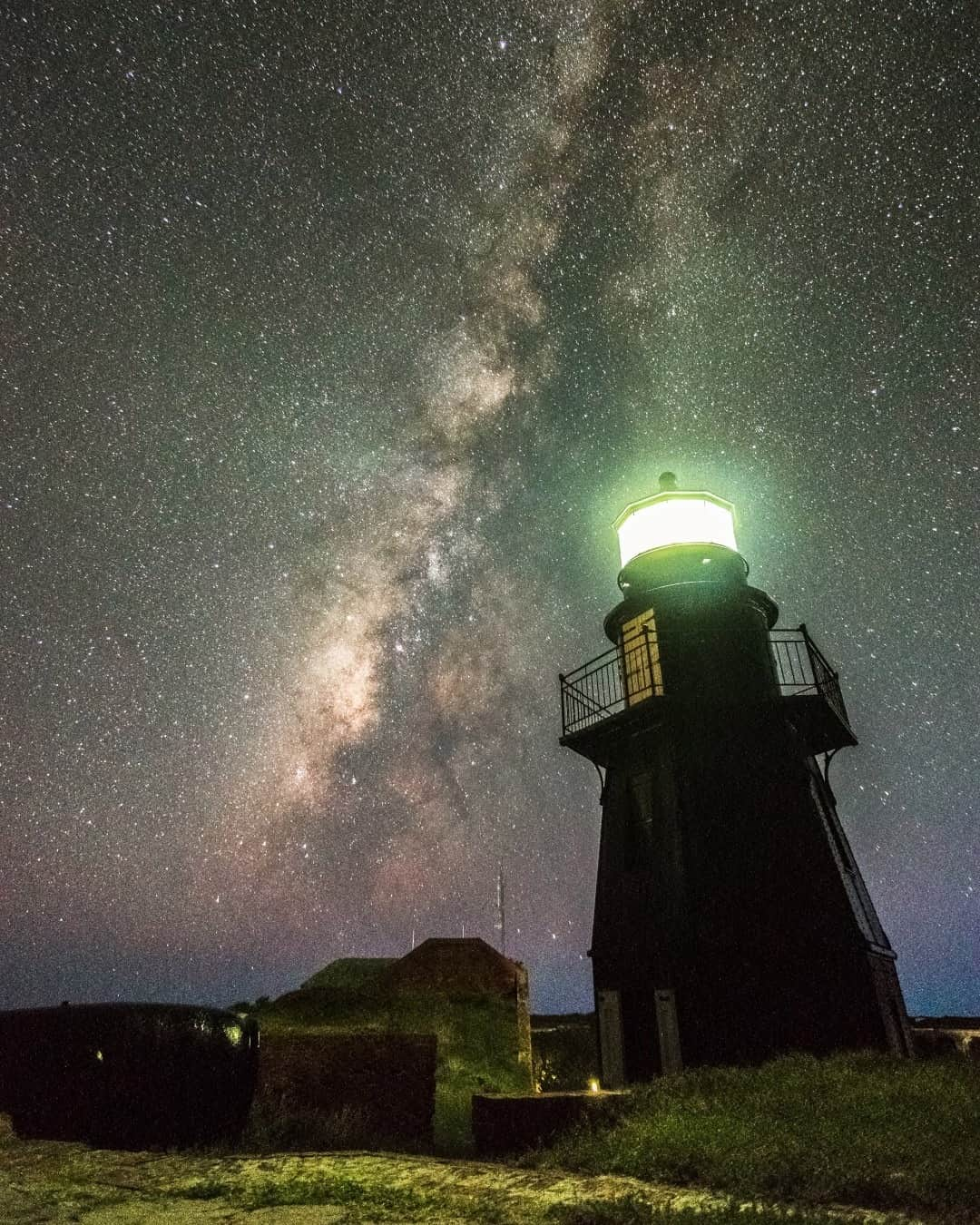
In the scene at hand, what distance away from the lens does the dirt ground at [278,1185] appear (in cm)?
556

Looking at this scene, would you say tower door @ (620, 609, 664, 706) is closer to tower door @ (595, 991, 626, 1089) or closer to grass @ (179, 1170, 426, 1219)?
tower door @ (595, 991, 626, 1089)

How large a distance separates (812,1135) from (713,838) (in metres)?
6.67

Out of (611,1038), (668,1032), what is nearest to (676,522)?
(668,1032)

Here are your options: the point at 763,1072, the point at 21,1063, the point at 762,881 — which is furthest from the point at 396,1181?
A: the point at 762,881

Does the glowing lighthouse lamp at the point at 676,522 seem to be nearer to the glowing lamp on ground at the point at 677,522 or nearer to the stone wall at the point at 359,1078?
the glowing lamp on ground at the point at 677,522

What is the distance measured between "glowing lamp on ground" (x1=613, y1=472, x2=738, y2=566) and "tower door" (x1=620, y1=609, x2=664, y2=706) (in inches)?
59.8

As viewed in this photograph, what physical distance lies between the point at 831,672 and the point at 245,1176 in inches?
516

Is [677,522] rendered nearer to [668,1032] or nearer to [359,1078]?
[668,1032]

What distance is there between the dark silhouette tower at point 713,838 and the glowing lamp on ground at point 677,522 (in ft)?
0.14

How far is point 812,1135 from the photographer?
7391mm

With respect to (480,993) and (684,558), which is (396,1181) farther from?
(480,993)

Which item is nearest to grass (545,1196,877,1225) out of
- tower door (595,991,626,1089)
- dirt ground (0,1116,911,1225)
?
dirt ground (0,1116,911,1225)

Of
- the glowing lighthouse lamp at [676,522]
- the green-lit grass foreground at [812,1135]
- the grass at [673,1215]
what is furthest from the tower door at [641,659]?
the grass at [673,1215]

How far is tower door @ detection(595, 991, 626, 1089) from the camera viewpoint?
13492mm
